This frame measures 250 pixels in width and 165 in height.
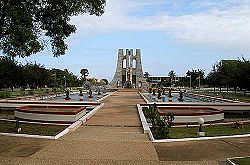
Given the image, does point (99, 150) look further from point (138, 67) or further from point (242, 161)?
point (138, 67)

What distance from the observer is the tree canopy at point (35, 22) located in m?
9.35

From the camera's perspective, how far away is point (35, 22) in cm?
1112

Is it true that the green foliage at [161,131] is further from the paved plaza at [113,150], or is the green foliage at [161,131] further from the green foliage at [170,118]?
the green foliage at [170,118]

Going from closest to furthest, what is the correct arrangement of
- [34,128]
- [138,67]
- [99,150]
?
1. [99,150]
2. [34,128]
3. [138,67]

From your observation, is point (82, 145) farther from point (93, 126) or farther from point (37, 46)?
point (93, 126)

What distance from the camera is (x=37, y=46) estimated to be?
363 inches

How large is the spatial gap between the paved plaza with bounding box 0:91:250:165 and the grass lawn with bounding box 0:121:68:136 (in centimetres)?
180

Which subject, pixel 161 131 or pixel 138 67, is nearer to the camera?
pixel 161 131

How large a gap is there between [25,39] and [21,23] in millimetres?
594

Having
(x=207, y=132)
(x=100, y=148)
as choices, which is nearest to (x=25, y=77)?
(x=207, y=132)

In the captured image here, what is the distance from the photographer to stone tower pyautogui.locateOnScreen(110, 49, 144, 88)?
83438mm

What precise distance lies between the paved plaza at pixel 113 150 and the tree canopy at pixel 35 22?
2747 millimetres

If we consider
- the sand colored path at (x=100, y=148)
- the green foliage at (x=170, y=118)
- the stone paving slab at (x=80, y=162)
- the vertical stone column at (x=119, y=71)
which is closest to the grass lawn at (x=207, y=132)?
the green foliage at (x=170, y=118)

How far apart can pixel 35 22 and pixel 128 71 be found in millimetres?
74474
